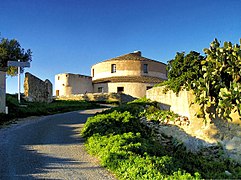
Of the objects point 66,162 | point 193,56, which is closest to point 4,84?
point 66,162

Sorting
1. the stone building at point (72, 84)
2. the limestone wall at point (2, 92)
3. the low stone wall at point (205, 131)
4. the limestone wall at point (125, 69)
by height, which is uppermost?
the limestone wall at point (125, 69)

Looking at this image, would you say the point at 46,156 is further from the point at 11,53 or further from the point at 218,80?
the point at 11,53

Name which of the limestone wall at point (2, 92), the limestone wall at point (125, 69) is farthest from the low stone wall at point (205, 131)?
the limestone wall at point (125, 69)

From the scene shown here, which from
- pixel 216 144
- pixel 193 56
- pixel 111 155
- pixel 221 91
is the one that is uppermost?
pixel 193 56

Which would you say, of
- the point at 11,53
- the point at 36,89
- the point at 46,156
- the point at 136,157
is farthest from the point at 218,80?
the point at 11,53

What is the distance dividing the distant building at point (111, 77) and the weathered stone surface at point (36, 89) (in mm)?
11611

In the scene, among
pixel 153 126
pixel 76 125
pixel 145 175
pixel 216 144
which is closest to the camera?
pixel 145 175

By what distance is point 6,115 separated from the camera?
1375 cm

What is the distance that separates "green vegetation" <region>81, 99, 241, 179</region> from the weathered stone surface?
12.3 m

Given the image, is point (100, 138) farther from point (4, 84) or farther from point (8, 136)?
point (4, 84)

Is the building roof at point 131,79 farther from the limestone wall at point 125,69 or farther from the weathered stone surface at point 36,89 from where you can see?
the weathered stone surface at point 36,89

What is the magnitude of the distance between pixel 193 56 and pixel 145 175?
10.3 meters

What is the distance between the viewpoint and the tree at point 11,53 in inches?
1069

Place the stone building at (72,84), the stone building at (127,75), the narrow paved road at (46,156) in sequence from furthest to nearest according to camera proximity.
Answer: the stone building at (72,84) < the stone building at (127,75) < the narrow paved road at (46,156)
